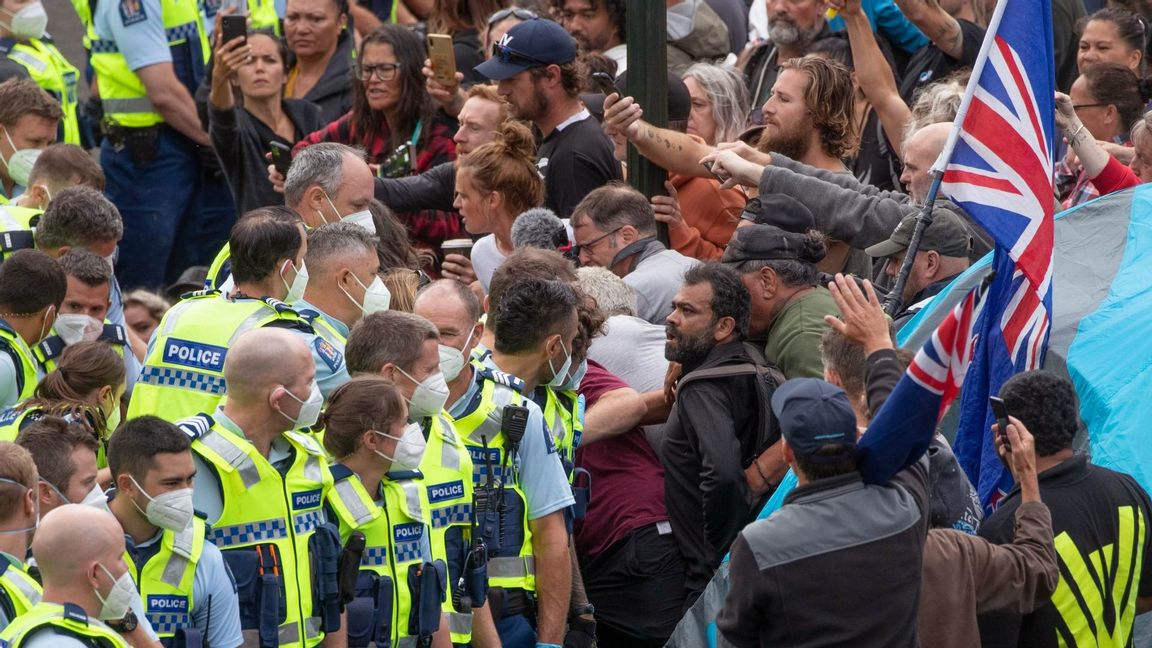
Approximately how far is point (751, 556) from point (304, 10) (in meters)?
6.26

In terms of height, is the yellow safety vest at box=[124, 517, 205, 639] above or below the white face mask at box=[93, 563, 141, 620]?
below

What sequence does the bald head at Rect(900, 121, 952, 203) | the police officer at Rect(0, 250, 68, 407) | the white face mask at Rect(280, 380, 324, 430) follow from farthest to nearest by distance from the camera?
the bald head at Rect(900, 121, 952, 203) → the police officer at Rect(0, 250, 68, 407) → the white face mask at Rect(280, 380, 324, 430)

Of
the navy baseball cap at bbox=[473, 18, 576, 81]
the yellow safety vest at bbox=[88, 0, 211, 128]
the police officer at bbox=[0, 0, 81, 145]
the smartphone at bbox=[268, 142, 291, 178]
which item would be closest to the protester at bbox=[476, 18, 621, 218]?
the navy baseball cap at bbox=[473, 18, 576, 81]

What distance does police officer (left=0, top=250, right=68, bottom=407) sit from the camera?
6453 mm

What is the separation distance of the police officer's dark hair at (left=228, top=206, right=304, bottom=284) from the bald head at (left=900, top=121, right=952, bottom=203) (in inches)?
103

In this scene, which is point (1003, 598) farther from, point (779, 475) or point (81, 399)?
point (81, 399)

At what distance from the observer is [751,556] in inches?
175

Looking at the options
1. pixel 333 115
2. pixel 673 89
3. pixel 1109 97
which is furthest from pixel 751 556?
pixel 333 115

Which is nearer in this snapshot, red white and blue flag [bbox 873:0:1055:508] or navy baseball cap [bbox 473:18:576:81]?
red white and blue flag [bbox 873:0:1055:508]

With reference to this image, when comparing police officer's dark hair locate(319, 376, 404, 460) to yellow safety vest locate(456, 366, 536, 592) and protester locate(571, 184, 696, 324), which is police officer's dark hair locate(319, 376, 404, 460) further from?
protester locate(571, 184, 696, 324)

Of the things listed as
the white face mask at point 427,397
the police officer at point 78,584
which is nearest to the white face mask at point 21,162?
the white face mask at point 427,397

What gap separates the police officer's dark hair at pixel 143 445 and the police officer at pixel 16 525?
26cm

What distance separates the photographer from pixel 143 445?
4746 mm

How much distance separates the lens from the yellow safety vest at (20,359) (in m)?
6.46
